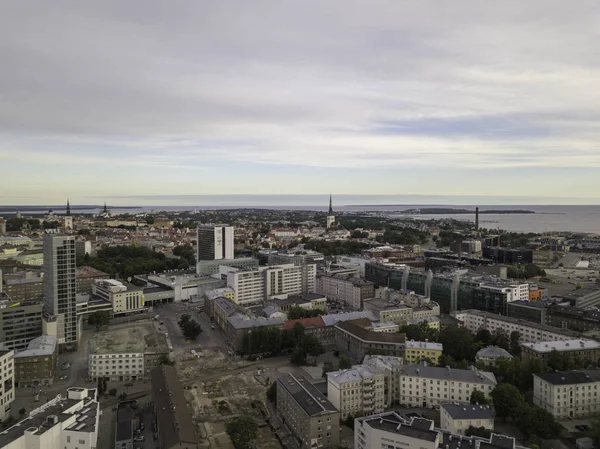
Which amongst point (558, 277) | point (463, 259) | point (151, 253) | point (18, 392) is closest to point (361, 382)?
point (18, 392)

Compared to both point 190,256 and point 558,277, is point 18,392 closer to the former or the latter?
point 190,256

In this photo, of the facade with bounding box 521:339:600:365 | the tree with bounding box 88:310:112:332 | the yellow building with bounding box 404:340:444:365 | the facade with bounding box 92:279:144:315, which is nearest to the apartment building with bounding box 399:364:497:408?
the yellow building with bounding box 404:340:444:365

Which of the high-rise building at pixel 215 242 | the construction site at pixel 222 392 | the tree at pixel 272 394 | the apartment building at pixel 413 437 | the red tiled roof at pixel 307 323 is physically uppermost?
the high-rise building at pixel 215 242

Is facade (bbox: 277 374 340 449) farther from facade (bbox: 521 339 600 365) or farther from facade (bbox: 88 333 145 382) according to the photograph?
facade (bbox: 521 339 600 365)

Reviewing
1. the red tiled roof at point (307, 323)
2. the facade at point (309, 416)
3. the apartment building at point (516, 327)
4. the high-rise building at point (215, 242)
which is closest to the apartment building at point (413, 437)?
the facade at point (309, 416)

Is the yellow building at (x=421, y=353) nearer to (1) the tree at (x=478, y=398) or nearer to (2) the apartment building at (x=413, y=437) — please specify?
(1) the tree at (x=478, y=398)

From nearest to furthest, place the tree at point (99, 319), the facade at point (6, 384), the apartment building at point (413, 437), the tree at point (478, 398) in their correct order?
the apartment building at point (413, 437), the tree at point (478, 398), the facade at point (6, 384), the tree at point (99, 319)

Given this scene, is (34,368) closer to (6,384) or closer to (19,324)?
(6,384)
